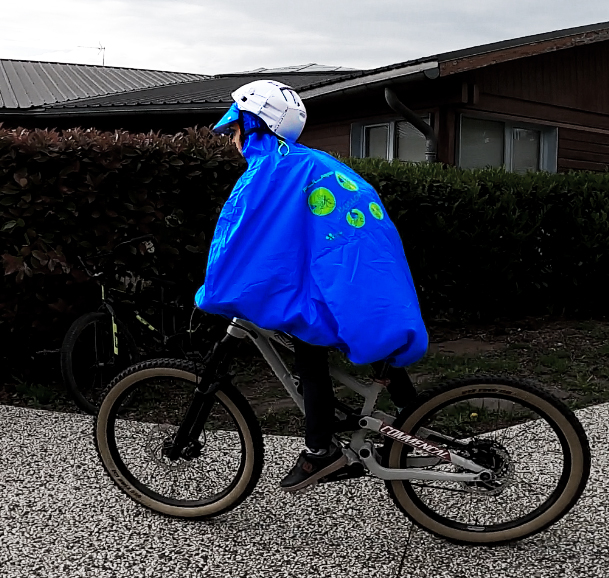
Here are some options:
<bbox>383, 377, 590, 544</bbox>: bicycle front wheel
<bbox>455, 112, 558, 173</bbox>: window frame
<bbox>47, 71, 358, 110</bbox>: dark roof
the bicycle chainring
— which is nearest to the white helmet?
<bbox>383, 377, 590, 544</bbox>: bicycle front wheel

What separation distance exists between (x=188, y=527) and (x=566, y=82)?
458 inches

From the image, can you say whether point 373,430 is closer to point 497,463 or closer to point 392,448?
point 392,448

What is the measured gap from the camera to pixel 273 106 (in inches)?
119

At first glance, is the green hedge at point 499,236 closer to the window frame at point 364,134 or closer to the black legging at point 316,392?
the window frame at point 364,134

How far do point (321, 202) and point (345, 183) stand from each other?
0.42 feet

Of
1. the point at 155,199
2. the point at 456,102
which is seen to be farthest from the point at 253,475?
the point at 456,102

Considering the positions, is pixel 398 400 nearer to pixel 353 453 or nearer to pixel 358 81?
pixel 353 453

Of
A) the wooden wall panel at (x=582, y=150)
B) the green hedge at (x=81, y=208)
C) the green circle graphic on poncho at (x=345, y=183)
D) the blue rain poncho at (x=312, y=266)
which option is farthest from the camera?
the wooden wall panel at (x=582, y=150)

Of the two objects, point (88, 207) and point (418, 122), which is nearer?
point (88, 207)

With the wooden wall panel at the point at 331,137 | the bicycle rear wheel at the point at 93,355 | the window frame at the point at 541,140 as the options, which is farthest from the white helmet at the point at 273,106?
the wooden wall panel at the point at 331,137

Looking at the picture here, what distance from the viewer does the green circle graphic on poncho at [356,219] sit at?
9.62ft

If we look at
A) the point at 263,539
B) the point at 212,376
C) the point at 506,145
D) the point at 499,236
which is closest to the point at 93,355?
the point at 212,376

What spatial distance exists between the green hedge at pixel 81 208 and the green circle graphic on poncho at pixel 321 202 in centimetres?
276

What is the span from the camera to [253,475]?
130 inches
